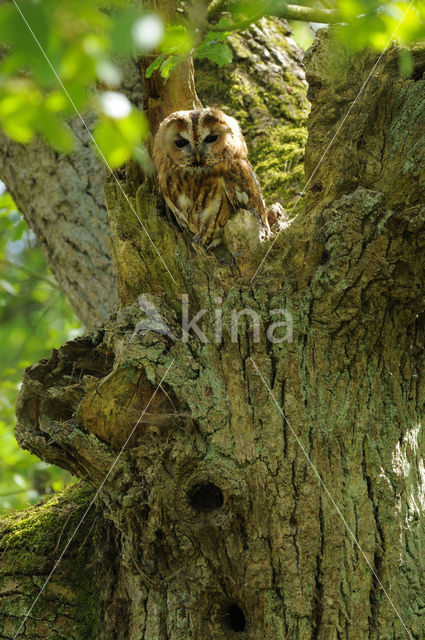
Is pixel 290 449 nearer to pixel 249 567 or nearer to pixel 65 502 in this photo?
pixel 249 567

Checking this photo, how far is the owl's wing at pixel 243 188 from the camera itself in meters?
3.13

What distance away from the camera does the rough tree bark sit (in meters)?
1.93

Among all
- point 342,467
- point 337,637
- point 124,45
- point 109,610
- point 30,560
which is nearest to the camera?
point 124,45

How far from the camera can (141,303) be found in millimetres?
2377

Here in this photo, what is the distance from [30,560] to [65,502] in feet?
0.99

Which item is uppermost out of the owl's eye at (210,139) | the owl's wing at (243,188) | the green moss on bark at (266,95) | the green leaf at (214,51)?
the green moss on bark at (266,95)

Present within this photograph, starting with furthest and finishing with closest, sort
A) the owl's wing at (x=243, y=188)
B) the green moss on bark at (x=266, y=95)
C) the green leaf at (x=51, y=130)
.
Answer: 1. the green moss on bark at (x=266, y=95)
2. the owl's wing at (x=243, y=188)
3. the green leaf at (x=51, y=130)

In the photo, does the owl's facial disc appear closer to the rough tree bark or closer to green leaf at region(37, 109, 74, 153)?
the rough tree bark

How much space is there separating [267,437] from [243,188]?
5.21ft

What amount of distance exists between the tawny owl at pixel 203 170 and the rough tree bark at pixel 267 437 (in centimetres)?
71

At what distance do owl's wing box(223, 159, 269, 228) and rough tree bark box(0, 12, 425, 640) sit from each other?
0.63 meters

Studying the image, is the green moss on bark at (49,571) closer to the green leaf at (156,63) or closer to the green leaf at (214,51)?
the green leaf at (156,63)

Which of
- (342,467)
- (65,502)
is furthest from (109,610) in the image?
(342,467)

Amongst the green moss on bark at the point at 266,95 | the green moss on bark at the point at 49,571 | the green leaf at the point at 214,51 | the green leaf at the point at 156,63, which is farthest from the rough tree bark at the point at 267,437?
the green moss on bark at the point at 266,95
